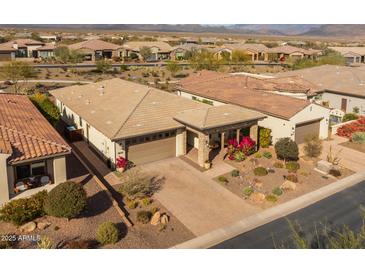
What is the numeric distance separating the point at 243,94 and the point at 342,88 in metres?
15.0

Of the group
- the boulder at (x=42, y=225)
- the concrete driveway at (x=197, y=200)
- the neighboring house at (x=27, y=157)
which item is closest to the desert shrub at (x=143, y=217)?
the concrete driveway at (x=197, y=200)

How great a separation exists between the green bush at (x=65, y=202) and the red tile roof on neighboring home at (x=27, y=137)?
3.34 metres

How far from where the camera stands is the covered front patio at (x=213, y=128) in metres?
27.4

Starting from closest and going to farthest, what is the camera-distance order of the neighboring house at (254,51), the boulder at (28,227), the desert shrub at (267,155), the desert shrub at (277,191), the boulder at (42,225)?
the boulder at (28,227), the boulder at (42,225), the desert shrub at (277,191), the desert shrub at (267,155), the neighboring house at (254,51)

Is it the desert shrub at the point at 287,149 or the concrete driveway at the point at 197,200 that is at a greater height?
the desert shrub at the point at 287,149

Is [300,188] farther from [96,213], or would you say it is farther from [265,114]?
[96,213]

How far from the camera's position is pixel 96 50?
104 meters

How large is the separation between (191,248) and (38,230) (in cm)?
796

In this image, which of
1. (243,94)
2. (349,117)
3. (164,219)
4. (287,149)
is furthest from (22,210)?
(349,117)

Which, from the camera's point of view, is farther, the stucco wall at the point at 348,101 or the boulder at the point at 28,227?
the stucco wall at the point at 348,101

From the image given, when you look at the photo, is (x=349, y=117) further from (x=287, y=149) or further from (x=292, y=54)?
(x=292, y=54)

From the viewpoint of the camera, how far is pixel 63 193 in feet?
62.7

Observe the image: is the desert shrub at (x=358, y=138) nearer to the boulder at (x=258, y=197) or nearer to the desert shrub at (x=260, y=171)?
the desert shrub at (x=260, y=171)

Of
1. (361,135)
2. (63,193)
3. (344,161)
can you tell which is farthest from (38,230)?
(361,135)
